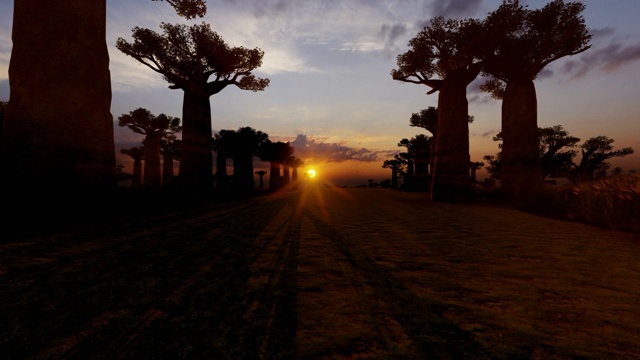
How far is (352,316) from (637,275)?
3.08 meters

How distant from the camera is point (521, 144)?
11.2 m

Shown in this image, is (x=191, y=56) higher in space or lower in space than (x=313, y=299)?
higher

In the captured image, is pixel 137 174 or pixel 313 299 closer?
pixel 313 299

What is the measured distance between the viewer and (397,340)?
4.95 ft

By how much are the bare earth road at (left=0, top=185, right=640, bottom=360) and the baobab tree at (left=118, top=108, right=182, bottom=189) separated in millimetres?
23763

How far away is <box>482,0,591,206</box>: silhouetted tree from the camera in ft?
36.2

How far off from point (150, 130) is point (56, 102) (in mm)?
23591

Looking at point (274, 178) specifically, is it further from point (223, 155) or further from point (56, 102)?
point (56, 102)

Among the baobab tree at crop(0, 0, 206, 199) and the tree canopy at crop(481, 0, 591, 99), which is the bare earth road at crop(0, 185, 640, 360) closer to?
the baobab tree at crop(0, 0, 206, 199)

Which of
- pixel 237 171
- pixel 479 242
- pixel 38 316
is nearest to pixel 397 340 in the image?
pixel 38 316

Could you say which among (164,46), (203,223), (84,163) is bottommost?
(203,223)

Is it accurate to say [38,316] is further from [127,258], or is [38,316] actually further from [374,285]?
[374,285]

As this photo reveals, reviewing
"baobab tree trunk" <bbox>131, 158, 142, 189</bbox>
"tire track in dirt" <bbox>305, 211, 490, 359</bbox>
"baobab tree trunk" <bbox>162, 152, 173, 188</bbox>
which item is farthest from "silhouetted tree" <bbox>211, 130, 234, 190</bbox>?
"tire track in dirt" <bbox>305, 211, 490, 359</bbox>

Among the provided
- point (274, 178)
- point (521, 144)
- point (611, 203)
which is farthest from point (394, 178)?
point (611, 203)
